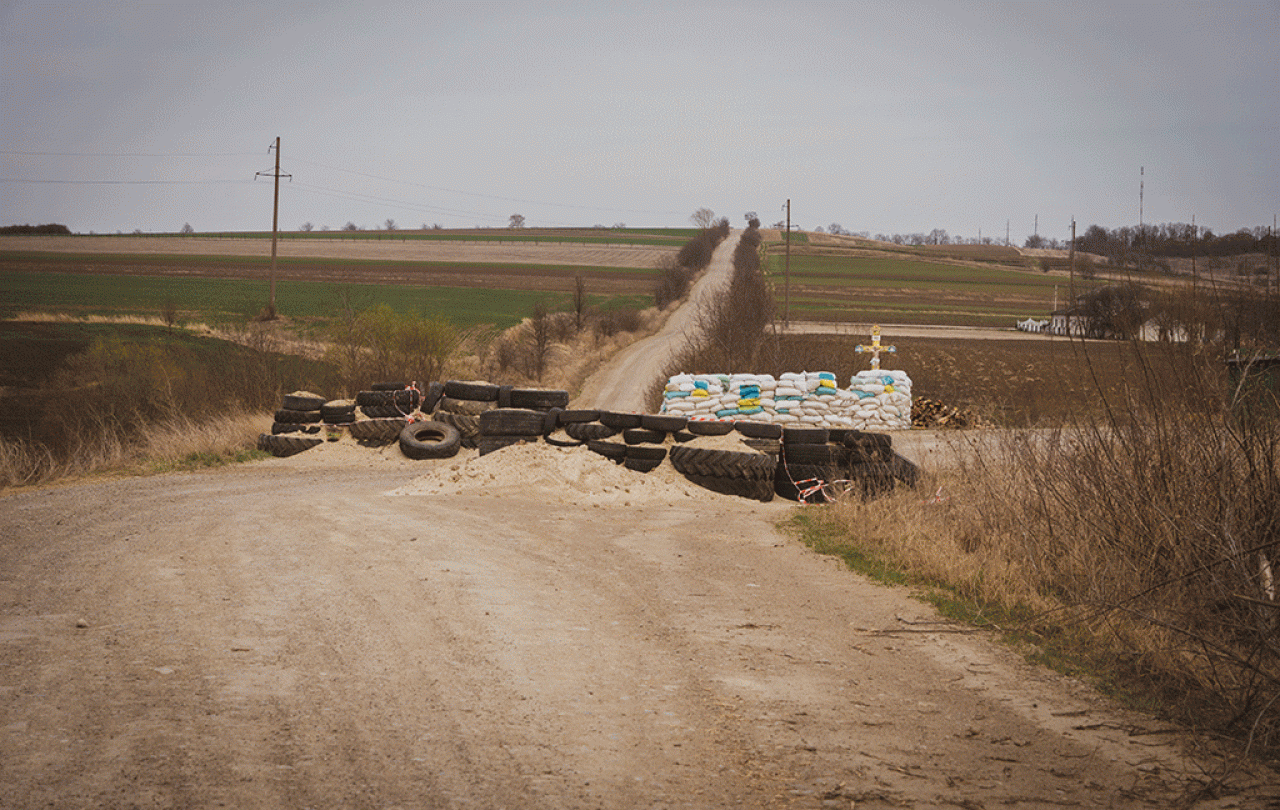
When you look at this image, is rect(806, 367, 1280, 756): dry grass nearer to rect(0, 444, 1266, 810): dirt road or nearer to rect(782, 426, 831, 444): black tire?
rect(0, 444, 1266, 810): dirt road

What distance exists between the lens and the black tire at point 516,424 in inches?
551

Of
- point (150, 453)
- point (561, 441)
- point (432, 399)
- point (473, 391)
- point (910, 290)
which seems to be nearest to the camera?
point (561, 441)

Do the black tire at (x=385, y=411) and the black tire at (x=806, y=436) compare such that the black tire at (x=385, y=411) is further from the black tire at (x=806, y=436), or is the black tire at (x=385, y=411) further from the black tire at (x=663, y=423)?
the black tire at (x=806, y=436)

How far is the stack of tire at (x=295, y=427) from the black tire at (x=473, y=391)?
260 centimetres

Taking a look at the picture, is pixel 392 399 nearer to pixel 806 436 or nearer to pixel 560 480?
pixel 560 480

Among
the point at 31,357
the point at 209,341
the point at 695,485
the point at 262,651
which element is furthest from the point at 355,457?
the point at 209,341

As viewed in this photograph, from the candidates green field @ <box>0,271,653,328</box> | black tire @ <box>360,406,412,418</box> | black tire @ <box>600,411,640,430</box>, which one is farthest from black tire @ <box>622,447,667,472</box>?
green field @ <box>0,271,653,328</box>

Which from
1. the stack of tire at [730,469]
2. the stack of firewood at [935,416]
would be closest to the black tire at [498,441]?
the stack of tire at [730,469]

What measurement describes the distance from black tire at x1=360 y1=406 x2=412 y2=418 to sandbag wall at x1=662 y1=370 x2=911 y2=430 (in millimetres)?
6410

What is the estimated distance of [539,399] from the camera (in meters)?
15.9

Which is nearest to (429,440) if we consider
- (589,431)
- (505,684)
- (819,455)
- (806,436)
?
(589,431)

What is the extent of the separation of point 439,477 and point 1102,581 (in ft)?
29.4

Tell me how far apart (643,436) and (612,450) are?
0.49m

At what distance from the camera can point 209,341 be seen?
134 feet
